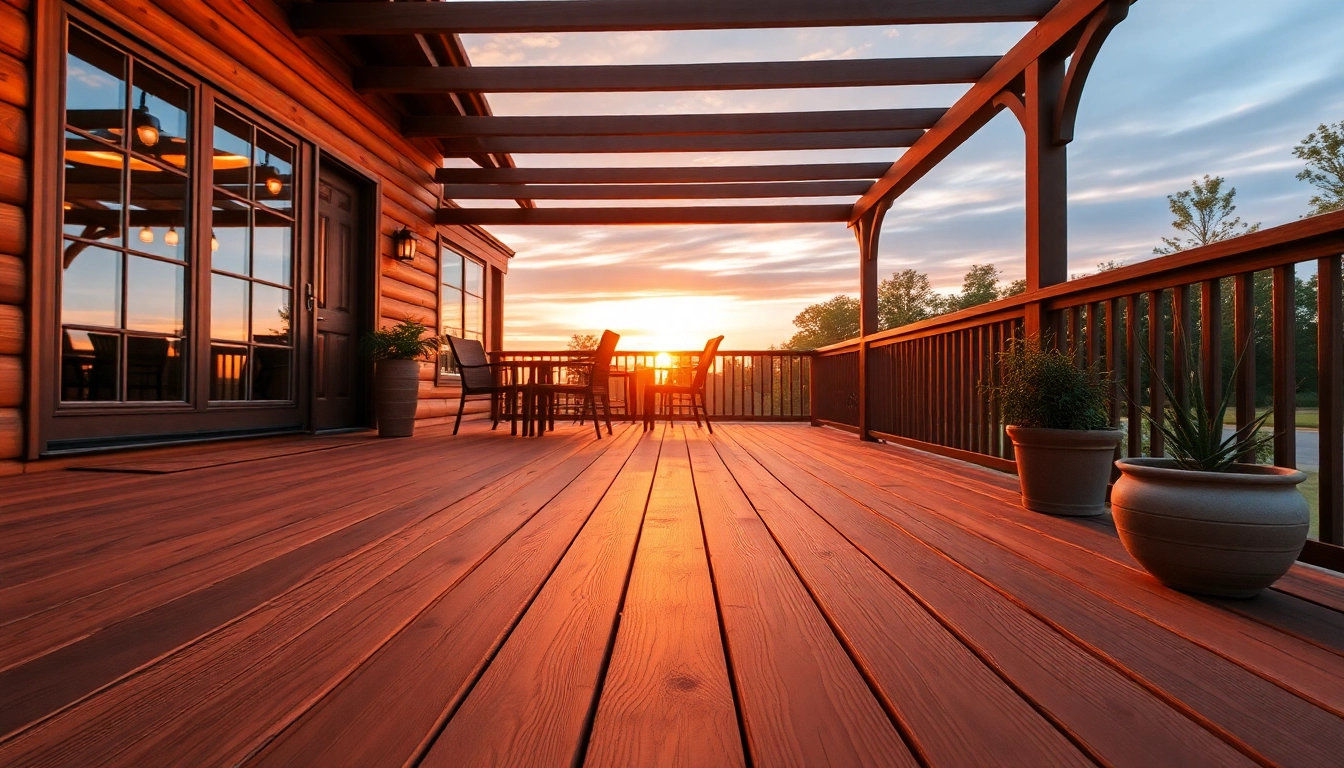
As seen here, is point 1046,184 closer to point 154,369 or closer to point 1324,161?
point 154,369

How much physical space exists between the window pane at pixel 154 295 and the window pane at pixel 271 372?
1.98 ft

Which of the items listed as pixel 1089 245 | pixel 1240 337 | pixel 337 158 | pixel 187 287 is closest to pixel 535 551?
pixel 1240 337

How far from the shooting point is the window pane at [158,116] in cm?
284

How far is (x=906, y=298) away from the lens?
80.0 feet

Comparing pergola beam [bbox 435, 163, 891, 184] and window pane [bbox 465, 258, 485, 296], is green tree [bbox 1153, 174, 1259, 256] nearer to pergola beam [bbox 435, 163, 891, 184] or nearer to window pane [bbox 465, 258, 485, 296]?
pergola beam [bbox 435, 163, 891, 184]

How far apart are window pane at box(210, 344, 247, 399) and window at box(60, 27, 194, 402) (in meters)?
0.21

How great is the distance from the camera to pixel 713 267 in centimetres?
1269

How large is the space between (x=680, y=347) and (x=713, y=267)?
17.4ft

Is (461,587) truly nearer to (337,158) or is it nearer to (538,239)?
(337,158)

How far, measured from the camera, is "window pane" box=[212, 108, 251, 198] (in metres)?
3.32

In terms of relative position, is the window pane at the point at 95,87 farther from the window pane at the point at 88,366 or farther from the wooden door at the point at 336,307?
the wooden door at the point at 336,307

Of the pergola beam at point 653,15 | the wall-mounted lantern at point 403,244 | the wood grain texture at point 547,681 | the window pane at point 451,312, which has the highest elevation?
the pergola beam at point 653,15

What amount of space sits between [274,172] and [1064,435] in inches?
174

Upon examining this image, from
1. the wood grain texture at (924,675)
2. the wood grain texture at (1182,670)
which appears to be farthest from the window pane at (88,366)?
the wood grain texture at (1182,670)
